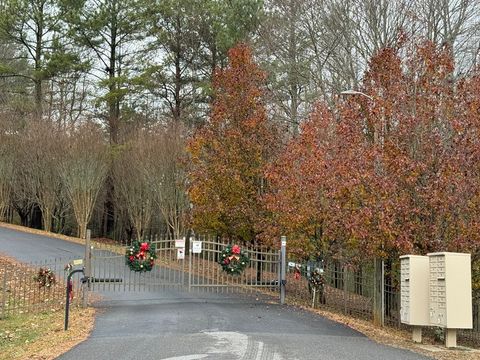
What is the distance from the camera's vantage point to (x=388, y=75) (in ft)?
50.9

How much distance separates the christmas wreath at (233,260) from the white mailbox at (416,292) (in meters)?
4.79

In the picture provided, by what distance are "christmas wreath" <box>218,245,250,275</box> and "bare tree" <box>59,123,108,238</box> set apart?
60.3ft

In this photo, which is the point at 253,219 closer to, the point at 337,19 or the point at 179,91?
the point at 337,19

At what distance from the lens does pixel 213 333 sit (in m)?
10.4

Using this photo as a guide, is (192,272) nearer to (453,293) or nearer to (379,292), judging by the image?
(379,292)

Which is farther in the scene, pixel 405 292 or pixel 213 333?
pixel 405 292

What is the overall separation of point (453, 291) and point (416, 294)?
90 centimetres

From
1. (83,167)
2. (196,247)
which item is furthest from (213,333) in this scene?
(83,167)

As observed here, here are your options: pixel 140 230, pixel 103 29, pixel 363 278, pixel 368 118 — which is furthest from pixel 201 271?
pixel 103 29

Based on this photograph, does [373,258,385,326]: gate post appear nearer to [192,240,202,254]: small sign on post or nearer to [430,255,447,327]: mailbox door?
[430,255,447,327]: mailbox door

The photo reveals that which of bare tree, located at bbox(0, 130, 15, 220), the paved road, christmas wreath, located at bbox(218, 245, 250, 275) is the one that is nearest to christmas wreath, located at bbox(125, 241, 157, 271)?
the paved road

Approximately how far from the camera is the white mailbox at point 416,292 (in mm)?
11195

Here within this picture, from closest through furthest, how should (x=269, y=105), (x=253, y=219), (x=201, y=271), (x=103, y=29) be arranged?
(x=201, y=271) → (x=253, y=219) → (x=269, y=105) → (x=103, y=29)

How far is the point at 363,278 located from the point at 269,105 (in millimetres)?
8799
